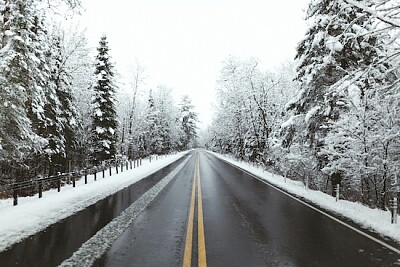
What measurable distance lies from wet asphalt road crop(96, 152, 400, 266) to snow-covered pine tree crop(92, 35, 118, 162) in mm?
22455

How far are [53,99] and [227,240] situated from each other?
18.1m

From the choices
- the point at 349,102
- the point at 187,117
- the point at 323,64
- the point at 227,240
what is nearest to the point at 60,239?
the point at 227,240

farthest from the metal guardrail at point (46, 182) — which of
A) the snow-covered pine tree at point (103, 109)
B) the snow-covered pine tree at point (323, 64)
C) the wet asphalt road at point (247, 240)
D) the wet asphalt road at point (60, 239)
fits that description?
the snow-covered pine tree at point (323, 64)

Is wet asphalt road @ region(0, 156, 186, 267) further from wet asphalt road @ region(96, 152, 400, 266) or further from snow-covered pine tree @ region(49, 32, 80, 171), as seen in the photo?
snow-covered pine tree @ region(49, 32, 80, 171)

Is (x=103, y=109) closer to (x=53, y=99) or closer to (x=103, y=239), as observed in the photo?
(x=53, y=99)

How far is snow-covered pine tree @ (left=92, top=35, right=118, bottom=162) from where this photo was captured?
31.8 metres

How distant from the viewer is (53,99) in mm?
20922

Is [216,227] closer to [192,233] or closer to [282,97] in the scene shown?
[192,233]

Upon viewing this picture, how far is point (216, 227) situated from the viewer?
26.6 ft

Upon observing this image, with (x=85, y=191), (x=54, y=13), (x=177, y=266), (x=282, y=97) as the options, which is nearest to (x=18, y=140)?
(x=85, y=191)

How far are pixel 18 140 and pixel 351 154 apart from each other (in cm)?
1442

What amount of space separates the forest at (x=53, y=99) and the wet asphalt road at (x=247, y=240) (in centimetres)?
741

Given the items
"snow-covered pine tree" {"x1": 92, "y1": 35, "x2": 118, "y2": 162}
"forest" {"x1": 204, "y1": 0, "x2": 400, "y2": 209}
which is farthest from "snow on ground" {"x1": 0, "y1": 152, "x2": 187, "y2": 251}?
"snow-covered pine tree" {"x1": 92, "y1": 35, "x2": 118, "y2": 162}

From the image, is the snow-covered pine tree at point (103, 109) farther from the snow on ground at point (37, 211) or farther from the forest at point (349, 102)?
the forest at point (349, 102)
